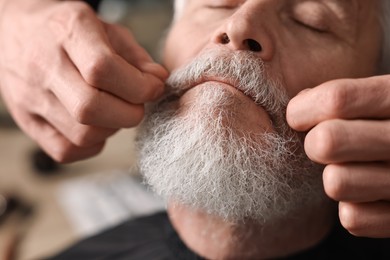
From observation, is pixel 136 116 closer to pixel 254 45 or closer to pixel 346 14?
pixel 254 45

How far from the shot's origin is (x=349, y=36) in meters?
0.74

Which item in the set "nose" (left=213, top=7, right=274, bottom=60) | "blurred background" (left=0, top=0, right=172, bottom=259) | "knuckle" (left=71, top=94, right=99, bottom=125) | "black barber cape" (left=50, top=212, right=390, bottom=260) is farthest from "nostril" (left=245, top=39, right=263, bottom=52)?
"blurred background" (left=0, top=0, right=172, bottom=259)

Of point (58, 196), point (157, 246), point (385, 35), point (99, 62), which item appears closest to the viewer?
point (99, 62)

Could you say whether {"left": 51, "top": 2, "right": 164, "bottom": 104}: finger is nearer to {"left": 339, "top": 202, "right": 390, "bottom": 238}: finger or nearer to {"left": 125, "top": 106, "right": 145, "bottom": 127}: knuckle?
{"left": 125, "top": 106, "right": 145, "bottom": 127}: knuckle

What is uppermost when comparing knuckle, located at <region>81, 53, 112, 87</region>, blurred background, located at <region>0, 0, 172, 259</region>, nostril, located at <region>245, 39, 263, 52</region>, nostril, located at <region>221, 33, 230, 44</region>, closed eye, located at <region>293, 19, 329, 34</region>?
knuckle, located at <region>81, 53, 112, 87</region>

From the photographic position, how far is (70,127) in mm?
678

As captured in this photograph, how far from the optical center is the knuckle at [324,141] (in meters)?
0.48

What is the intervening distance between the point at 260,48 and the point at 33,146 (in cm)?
141

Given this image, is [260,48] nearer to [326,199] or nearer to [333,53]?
[333,53]

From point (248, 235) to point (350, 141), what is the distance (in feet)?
1.04

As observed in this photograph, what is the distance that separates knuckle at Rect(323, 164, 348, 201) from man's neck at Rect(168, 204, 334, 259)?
25 centimetres

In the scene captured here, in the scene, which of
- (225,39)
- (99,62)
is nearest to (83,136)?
(99,62)

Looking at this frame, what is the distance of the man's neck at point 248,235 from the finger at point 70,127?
0.59ft

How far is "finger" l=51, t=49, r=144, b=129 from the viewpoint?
60 centimetres
